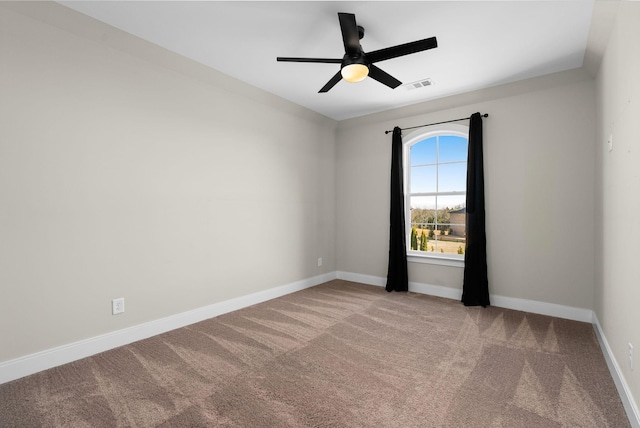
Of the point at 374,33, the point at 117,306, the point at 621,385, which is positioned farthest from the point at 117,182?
the point at 621,385

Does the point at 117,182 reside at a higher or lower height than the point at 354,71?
lower

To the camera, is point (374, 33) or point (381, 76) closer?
point (374, 33)

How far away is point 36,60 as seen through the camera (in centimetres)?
239

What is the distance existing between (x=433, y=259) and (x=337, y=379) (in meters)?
2.72

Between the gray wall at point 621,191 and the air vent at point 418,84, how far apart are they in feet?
5.19

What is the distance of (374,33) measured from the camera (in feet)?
8.93

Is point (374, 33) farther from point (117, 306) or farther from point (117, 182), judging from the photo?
point (117, 306)

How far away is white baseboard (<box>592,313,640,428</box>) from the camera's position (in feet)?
5.73

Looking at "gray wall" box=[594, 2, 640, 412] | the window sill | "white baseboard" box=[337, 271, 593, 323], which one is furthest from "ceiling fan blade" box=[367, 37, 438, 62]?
"white baseboard" box=[337, 271, 593, 323]

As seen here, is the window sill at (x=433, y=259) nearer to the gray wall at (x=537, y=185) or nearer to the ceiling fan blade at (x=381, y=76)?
the gray wall at (x=537, y=185)

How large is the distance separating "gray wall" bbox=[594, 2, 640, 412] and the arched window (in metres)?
1.61

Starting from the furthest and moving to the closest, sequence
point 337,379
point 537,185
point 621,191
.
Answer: point 537,185 < point 337,379 < point 621,191

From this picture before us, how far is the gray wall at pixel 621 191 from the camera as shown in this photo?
182 centimetres

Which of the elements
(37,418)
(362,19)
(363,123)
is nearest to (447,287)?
(363,123)
